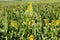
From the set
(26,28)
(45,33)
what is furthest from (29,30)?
(45,33)

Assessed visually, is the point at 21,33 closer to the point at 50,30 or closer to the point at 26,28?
the point at 26,28

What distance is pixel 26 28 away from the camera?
13.3 feet

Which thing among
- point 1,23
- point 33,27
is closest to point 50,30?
point 33,27

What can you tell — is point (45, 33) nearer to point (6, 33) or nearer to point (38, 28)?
point (38, 28)

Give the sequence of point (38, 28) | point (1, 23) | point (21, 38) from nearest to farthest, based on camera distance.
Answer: point (21, 38)
point (38, 28)
point (1, 23)

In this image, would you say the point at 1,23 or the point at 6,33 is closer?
the point at 6,33

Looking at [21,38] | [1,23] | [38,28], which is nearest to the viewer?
→ [21,38]

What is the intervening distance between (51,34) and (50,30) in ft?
0.47

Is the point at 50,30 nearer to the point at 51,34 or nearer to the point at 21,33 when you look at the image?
the point at 51,34

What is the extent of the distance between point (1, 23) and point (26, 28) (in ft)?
2.42

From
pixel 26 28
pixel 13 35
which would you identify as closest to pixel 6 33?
pixel 13 35

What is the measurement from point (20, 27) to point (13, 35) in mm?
287

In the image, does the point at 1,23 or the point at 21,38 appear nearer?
the point at 21,38

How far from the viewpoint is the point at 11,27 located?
4.07 metres
